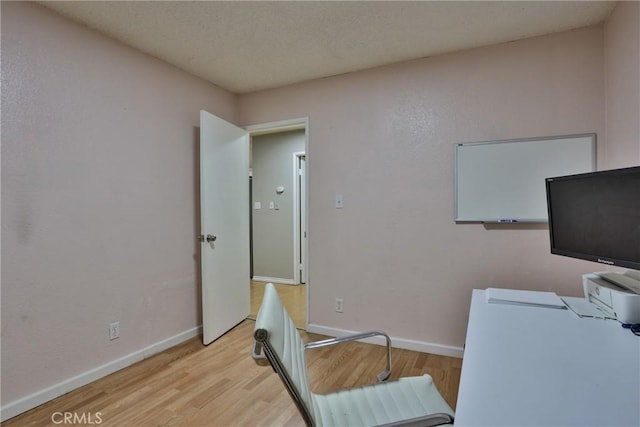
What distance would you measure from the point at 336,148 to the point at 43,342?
8.14 feet

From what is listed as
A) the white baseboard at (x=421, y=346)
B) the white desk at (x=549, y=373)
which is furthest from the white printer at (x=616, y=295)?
the white baseboard at (x=421, y=346)

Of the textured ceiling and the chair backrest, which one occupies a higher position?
the textured ceiling

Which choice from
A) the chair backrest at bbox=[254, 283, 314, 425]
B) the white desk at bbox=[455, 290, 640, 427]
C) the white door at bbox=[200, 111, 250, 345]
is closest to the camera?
the white desk at bbox=[455, 290, 640, 427]

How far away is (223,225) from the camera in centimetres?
300

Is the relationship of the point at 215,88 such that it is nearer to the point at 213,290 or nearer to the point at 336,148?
the point at 336,148

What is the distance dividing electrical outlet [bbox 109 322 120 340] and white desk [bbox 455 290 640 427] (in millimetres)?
2341

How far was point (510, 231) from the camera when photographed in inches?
91.4

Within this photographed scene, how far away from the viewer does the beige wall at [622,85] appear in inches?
66.2

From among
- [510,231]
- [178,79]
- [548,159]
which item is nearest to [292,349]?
[510,231]

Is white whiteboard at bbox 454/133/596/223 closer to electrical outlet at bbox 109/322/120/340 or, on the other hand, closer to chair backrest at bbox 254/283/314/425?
Answer: chair backrest at bbox 254/283/314/425

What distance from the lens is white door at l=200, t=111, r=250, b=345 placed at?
9.04 feet

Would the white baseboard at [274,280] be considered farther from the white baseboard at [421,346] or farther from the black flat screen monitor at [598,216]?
the black flat screen monitor at [598,216]

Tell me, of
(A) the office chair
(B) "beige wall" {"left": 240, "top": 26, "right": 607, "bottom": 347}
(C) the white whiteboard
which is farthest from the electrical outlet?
(C) the white whiteboard

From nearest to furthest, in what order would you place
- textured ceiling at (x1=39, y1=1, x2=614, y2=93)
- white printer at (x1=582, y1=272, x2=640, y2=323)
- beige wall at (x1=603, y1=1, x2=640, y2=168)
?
white printer at (x1=582, y1=272, x2=640, y2=323)
beige wall at (x1=603, y1=1, x2=640, y2=168)
textured ceiling at (x1=39, y1=1, x2=614, y2=93)
